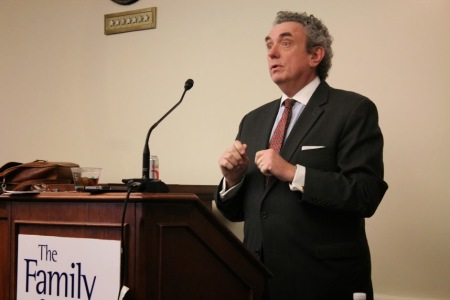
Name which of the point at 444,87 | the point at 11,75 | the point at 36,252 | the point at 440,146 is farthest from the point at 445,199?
the point at 11,75

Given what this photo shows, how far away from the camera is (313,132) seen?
2104mm

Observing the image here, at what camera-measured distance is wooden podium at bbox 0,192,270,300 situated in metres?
1.30

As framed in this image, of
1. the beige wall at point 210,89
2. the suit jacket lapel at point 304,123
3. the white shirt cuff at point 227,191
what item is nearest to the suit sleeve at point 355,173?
the suit jacket lapel at point 304,123

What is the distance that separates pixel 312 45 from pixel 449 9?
83 centimetres

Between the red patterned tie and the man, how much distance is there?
13mm

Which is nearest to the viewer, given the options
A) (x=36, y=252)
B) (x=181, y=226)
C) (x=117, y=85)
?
(x=181, y=226)

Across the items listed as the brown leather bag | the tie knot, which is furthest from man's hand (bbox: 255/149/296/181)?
the brown leather bag

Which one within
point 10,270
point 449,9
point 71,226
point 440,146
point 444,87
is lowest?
point 10,270

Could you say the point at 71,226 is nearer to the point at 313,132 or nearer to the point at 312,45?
the point at 313,132

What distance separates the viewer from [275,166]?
75.9 inches

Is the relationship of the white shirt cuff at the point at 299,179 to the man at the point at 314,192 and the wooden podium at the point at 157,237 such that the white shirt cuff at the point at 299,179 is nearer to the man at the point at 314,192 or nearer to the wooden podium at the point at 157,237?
the man at the point at 314,192

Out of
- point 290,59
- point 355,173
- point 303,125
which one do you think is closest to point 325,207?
point 355,173

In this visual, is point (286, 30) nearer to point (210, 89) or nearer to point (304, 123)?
point (304, 123)

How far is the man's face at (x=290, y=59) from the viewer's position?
2.27m
